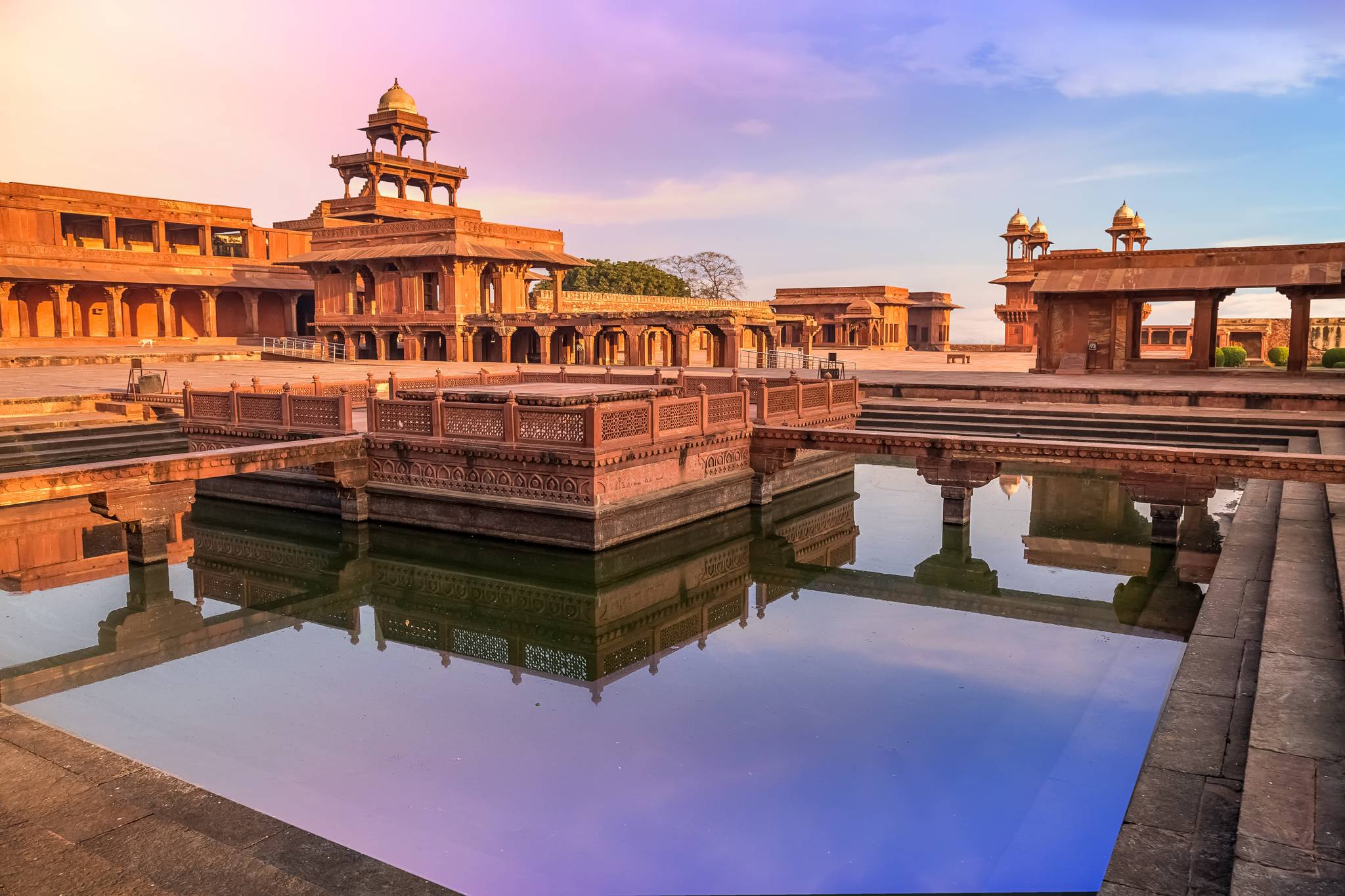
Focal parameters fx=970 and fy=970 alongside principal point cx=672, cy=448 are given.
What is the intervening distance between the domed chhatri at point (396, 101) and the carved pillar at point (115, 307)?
51.3 feet

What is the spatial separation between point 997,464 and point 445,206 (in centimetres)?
4307

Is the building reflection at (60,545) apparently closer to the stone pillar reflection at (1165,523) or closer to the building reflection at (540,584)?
the building reflection at (540,584)

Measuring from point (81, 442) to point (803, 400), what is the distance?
44.5 feet

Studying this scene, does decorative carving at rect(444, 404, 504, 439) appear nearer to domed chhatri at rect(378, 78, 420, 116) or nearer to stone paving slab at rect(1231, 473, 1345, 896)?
stone paving slab at rect(1231, 473, 1345, 896)

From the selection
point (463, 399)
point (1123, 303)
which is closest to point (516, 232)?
point (1123, 303)

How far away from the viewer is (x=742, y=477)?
1625 cm

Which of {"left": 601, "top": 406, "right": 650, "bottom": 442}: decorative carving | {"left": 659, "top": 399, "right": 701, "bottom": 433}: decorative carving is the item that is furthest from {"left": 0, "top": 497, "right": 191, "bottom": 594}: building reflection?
{"left": 659, "top": 399, "right": 701, "bottom": 433}: decorative carving

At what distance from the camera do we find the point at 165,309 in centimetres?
4453

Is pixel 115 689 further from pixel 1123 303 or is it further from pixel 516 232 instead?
pixel 516 232

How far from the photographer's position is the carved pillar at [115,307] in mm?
42406

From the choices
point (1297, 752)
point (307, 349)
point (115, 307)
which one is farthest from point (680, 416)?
point (115, 307)

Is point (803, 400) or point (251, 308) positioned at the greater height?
point (251, 308)

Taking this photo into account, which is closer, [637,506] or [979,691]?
[979,691]

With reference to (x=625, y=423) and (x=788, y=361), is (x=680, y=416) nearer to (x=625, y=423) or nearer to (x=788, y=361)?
(x=625, y=423)
